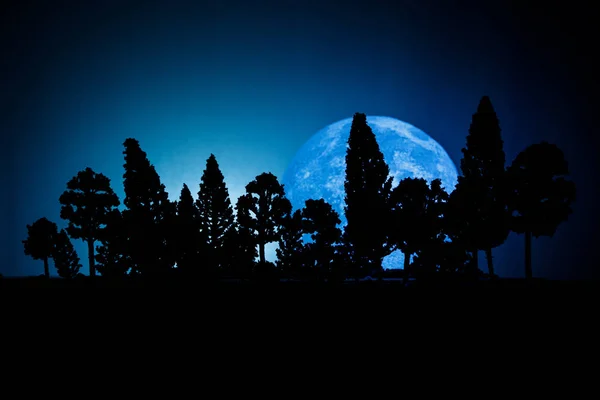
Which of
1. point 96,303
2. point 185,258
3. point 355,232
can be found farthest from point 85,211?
point 355,232

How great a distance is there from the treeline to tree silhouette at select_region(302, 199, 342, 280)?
0.11 meters

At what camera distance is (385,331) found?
9102 mm

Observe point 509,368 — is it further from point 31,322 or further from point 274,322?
point 31,322

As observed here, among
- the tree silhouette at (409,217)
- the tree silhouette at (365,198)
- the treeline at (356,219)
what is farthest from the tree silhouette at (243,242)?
the tree silhouette at (409,217)

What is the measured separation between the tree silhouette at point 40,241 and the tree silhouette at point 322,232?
158ft

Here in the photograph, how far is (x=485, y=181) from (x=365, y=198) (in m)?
12.4

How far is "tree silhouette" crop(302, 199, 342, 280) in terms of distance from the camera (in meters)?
31.8

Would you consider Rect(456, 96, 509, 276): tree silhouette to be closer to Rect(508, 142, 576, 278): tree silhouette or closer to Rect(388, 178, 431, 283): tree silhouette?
Rect(508, 142, 576, 278): tree silhouette

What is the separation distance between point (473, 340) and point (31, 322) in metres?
13.7

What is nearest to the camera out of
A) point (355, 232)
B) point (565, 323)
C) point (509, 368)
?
point (509, 368)

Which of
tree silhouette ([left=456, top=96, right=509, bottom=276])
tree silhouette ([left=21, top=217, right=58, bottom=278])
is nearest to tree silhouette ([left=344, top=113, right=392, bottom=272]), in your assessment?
tree silhouette ([left=456, top=96, right=509, bottom=276])

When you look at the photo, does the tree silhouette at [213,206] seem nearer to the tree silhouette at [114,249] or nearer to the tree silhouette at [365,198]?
the tree silhouette at [114,249]

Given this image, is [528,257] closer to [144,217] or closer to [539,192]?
[539,192]

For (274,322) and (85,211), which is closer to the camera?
(274,322)
